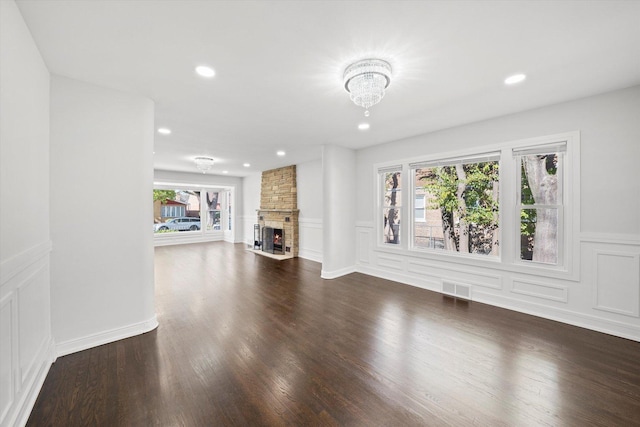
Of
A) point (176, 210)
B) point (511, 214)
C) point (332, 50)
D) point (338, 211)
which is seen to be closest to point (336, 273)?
point (338, 211)

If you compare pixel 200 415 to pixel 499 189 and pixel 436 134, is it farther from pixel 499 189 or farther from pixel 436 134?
pixel 436 134

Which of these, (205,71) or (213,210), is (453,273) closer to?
(205,71)

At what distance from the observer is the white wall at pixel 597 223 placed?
8.67ft

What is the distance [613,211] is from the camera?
2742 mm

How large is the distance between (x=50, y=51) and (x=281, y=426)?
10.7ft

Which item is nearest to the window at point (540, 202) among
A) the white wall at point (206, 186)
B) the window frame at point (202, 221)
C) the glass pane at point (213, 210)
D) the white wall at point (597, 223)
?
the white wall at point (597, 223)

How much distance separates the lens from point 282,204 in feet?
25.2

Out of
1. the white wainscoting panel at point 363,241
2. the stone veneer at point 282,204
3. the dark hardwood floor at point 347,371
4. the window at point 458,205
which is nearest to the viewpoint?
the dark hardwood floor at point 347,371

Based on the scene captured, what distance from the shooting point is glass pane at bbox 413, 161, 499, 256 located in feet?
12.4

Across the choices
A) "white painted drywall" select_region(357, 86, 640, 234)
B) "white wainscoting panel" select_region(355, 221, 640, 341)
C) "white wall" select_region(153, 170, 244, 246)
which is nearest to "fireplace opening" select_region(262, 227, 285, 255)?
"white wall" select_region(153, 170, 244, 246)

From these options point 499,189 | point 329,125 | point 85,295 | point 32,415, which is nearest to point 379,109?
point 329,125

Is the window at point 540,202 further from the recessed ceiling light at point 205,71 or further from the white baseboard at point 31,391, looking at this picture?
the white baseboard at point 31,391

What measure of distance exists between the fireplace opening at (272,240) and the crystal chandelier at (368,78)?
18.7 feet

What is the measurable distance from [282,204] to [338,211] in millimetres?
3009
